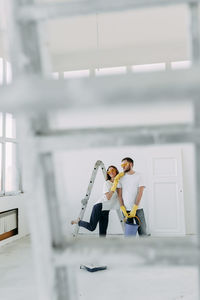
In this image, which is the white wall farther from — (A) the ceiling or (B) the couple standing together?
(A) the ceiling

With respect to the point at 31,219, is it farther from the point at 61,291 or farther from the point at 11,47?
the point at 11,47

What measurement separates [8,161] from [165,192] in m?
3.03

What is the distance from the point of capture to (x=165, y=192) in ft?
18.6

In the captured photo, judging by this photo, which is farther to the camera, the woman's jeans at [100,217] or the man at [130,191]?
the woman's jeans at [100,217]

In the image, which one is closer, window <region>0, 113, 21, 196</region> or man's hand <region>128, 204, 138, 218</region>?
man's hand <region>128, 204, 138, 218</region>

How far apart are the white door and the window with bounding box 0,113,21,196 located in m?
2.60

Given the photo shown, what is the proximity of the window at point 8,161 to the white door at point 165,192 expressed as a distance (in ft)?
8.53

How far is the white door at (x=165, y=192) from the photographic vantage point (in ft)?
18.4

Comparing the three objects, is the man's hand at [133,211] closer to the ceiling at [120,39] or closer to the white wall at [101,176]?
the white wall at [101,176]

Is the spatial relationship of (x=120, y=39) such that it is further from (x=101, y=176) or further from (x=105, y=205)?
(x=105, y=205)

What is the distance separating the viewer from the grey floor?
310 cm

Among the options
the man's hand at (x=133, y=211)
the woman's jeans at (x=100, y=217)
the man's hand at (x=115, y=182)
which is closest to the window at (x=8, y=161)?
the woman's jeans at (x=100, y=217)

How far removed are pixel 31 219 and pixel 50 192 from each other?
0.06m

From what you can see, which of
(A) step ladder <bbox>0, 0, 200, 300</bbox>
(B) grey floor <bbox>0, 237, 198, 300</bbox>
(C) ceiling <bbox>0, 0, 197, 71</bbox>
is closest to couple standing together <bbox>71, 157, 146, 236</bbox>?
(B) grey floor <bbox>0, 237, 198, 300</bbox>
